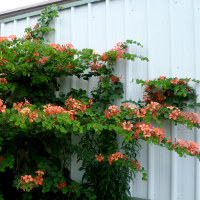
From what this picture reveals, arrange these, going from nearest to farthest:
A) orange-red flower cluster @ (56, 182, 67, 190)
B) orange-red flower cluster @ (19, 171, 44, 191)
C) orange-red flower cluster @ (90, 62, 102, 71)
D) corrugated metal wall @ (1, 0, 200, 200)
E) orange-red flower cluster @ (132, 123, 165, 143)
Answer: orange-red flower cluster @ (132, 123, 165, 143) → orange-red flower cluster @ (19, 171, 44, 191) → corrugated metal wall @ (1, 0, 200, 200) → orange-red flower cluster @ (56, 182, 67, 190) → orange-red flower cluster @ (90, 62, 102, 71)

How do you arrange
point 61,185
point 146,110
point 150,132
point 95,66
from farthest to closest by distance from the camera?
1. point 95,66
2. point 61,185
3. point 146,110
4. point 150,132

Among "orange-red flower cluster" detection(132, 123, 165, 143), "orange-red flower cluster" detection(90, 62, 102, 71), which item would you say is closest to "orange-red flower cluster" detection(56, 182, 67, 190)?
"orange-red flower cluster" detection(132, 123, 165, 143)

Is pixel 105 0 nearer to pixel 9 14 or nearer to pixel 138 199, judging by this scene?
pixel 9 14

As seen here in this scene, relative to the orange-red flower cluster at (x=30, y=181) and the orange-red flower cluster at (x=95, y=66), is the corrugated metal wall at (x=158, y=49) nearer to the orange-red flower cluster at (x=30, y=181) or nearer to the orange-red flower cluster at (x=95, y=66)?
the orange-red flower cluster at (x=95, y=66)

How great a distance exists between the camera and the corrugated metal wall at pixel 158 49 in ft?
6.94

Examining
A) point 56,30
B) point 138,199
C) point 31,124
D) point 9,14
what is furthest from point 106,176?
point 9,14

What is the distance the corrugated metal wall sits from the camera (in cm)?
212

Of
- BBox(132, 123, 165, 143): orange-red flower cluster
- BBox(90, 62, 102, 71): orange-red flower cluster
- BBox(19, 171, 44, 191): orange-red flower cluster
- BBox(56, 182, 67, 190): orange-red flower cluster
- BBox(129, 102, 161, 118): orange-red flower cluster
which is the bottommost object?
BBox(56, 182, 67, 190): orange-red flower cluster

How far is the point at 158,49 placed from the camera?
2.26m

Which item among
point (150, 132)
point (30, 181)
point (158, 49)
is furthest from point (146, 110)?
point (30, 181)

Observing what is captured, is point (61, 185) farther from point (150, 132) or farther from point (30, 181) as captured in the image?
point (150, 132)

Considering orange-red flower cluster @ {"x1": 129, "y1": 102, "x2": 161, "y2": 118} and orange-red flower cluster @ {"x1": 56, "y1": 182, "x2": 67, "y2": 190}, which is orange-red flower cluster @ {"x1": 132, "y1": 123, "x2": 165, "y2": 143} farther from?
orange-red flower cluster @ {"x1": 56, "y1": 182, "x2": 67, "y2": 190}

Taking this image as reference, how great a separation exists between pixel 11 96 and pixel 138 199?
179 cm

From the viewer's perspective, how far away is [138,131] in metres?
1.84
